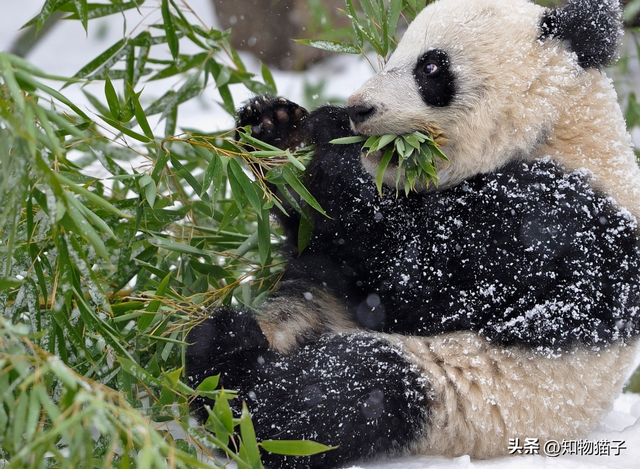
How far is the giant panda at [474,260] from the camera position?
186 centimetres

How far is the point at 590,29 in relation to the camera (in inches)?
79.0

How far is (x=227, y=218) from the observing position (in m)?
2.25

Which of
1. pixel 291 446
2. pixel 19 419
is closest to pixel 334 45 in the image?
pixel 291 446

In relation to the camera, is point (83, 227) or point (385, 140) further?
point (385, 140)

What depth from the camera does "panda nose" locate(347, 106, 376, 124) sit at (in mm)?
1947

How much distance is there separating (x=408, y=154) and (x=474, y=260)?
37cm

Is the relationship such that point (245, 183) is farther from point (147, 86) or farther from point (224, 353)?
point (147, 86)

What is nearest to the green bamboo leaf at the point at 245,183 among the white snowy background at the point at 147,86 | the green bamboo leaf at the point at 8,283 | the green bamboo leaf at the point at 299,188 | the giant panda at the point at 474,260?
the green bamboo leaf at the point at 299,188

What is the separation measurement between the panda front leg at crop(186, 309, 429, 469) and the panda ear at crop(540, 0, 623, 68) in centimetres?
106

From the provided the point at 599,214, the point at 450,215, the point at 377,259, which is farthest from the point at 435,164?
the point at 599,214

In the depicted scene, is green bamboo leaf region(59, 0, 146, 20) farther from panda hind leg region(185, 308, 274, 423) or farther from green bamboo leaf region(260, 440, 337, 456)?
green bamboo leaf region(260, 440, 337, 456)

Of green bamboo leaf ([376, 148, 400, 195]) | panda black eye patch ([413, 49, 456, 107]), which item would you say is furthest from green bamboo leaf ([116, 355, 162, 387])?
panda black eye patch ([413, 49, 456, 107])

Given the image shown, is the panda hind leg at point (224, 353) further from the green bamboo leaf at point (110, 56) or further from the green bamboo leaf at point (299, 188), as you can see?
the green bamboo leaf at point (110, 56)

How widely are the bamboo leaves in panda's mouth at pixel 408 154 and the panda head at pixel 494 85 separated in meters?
0.04
